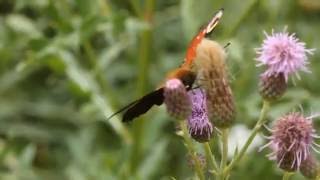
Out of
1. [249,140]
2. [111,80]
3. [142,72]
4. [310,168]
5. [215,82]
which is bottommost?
[310,168]

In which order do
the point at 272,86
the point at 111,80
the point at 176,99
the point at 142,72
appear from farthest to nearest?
the point at 111,80 < the point at 142,72 < the point at 272,86 < the point at 176,99

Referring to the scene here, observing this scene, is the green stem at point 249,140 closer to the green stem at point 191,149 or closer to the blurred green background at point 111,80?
the green stem at point 191,149

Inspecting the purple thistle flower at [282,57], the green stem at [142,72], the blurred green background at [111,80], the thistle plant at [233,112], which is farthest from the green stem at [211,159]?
the green stem at [142,72]

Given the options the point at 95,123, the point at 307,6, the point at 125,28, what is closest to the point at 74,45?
Result: the point at 125,28

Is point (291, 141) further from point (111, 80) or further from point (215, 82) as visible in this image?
point (111, 80)

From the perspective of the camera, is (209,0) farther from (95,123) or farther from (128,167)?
(95,123)

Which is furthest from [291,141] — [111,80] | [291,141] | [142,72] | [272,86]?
[111,80]
